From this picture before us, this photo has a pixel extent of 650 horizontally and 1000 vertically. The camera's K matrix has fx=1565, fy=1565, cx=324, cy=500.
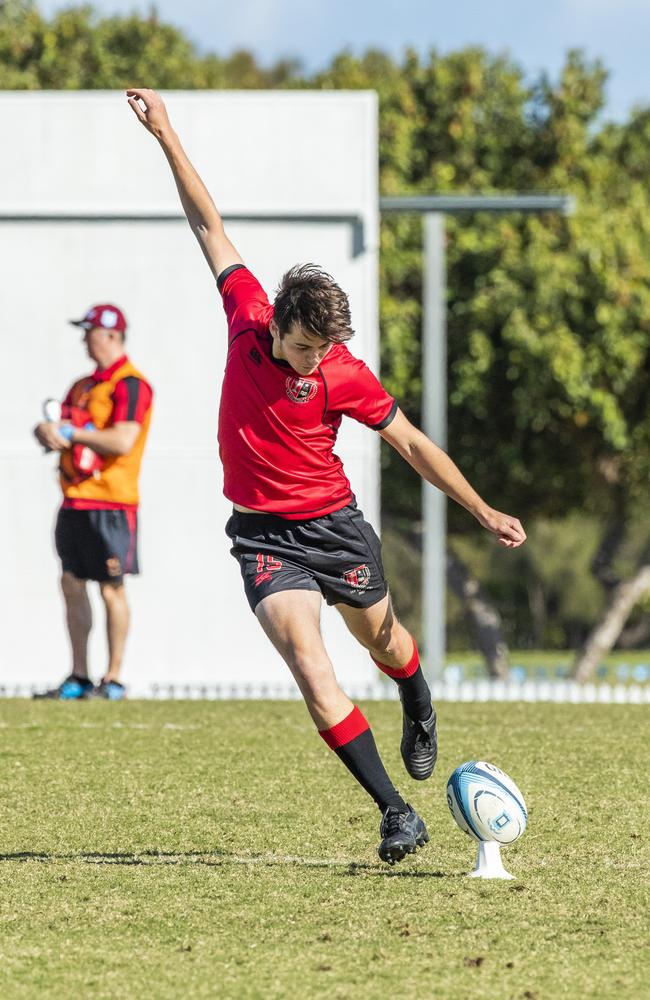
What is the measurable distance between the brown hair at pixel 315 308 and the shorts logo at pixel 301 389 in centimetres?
27

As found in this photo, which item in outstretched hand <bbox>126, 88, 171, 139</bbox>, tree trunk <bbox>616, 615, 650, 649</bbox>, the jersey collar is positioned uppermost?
outstretched hand <bbox>126, 88, 171, 139</bbox>

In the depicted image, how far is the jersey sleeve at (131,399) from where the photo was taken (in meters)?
9.70

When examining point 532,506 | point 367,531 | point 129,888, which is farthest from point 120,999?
point 532,506

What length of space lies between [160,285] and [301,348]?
862cm

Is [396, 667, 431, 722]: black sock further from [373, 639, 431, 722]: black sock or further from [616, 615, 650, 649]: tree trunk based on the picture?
[616, 615, 650, 649]: tree trunk

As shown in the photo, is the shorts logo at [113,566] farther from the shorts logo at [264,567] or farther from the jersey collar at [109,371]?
the shorts logo at [264,567]

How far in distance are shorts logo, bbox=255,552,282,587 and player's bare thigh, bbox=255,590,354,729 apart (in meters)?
0.12

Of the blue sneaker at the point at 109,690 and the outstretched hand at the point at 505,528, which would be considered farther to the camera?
the blue sneaker at the point at 109,690

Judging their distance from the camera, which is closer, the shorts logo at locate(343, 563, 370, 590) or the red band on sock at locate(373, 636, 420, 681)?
the shorts logo at locate(343, 563, 370, 590)

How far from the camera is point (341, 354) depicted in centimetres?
541

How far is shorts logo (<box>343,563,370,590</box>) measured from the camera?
17.9 ft

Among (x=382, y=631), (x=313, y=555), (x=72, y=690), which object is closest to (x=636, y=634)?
(x=72, y=690)

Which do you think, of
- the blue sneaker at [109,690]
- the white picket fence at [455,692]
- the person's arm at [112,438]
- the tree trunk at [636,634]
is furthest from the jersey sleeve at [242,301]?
the tree trunk at [636,634]

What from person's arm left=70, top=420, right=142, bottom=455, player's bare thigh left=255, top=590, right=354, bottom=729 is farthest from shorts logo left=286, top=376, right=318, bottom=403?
person's arm left=70, top=420, right=142, bottom=455
